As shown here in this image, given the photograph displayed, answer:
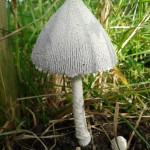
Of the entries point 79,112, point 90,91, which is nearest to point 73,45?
point 79,112

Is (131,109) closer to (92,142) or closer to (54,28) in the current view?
(92,142)

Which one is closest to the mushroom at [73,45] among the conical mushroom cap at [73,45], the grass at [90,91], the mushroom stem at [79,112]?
the conical mushroom cap at [73,45]

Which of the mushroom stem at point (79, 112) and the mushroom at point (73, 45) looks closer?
the mushroom at point (73, 45)

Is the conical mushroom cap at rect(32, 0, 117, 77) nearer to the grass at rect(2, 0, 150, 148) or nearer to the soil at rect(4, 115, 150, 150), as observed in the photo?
the grass at rect(2, 0, 150, 148)

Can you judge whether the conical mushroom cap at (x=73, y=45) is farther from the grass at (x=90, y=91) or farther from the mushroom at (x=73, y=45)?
the grass at (x=90, y=91)

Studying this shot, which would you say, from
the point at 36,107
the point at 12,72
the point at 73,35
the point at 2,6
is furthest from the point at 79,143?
the point at 2,6

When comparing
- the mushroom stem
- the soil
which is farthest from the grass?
the mushroom stem

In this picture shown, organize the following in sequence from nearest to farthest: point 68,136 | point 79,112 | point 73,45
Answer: point 73,45
point 79,112
point 68,136

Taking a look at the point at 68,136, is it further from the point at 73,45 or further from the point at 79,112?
the point at 73,45
